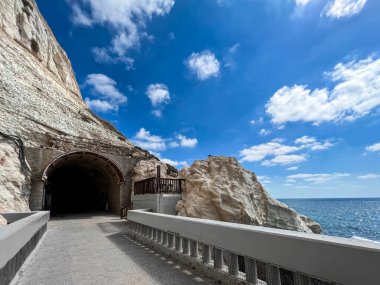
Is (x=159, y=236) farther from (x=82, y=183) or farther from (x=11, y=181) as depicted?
(x=82, y=183)

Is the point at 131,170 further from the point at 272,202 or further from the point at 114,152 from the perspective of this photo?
the point at 272,202

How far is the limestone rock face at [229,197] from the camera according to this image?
15.2 metres

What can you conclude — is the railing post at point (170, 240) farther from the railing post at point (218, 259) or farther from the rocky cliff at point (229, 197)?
the rocky cliff at point (229, 197)

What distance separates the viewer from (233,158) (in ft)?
62.7

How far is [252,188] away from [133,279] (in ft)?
49.3

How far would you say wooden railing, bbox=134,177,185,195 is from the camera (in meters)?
15.4

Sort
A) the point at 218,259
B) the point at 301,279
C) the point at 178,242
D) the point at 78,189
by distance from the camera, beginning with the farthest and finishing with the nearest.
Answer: the point at 78,189 < the point at 178,242 < the point at 218,259 < the point at 301,279

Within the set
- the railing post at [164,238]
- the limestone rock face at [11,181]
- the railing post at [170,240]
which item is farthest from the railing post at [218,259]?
the limestone rock face at [11,181]

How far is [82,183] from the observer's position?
1403 inches

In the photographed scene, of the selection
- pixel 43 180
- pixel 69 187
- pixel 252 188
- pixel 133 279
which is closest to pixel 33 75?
pixel 69 187

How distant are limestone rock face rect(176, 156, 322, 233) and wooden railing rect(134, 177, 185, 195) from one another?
0.63 meters


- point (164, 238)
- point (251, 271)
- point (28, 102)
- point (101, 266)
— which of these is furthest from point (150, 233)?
point (28, 102)

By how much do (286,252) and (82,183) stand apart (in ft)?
123

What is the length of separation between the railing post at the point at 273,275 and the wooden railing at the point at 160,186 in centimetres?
1187
